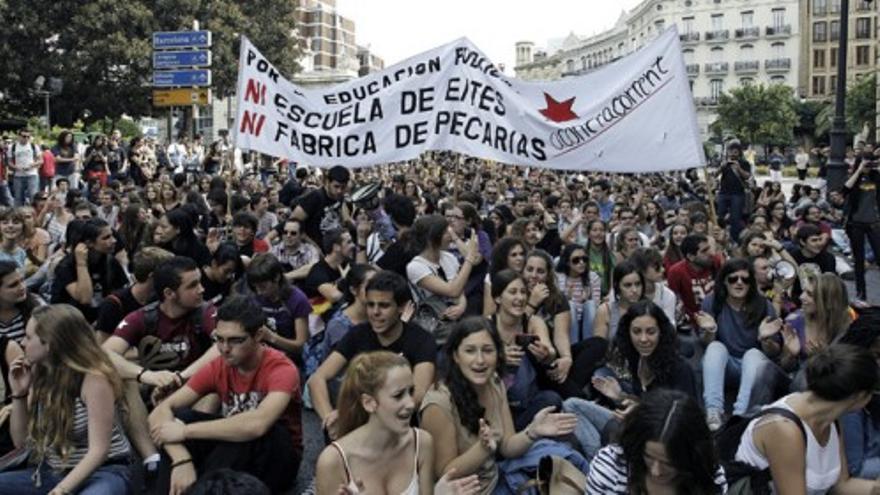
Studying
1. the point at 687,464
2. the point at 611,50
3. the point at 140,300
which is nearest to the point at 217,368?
the point at 140,300

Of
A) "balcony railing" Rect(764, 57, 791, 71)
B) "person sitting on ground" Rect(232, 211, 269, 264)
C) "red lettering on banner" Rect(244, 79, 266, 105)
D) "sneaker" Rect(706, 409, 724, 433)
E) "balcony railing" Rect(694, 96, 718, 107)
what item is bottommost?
"sneaker" Rect(706, 409, 724, 433)

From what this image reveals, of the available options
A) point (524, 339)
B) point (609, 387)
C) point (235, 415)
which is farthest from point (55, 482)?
point (609, 387)

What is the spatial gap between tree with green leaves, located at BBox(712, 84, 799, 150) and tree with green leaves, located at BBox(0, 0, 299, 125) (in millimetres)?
44416

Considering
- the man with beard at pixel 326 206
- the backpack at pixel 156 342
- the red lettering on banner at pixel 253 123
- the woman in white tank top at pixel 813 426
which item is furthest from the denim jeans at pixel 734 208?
the woman in white tank top at pixel 813 426

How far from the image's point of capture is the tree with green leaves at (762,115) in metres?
71.0

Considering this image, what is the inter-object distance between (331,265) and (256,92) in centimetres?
283

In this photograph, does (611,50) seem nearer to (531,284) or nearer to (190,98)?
(190,98)

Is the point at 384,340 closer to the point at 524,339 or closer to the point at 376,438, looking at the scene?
the point at 524,339

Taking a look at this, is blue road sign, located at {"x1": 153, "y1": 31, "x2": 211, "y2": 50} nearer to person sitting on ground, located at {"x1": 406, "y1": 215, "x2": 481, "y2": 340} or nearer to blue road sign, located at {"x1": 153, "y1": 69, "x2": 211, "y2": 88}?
Answer: blue road sign, located at {"x1": 153, "y1": 69, "x2": 211, "y2": 88}

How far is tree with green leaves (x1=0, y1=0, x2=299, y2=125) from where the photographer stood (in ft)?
116

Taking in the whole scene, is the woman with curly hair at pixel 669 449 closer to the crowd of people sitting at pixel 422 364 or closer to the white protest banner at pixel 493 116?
the crowd of people sitting at pixel 422 364

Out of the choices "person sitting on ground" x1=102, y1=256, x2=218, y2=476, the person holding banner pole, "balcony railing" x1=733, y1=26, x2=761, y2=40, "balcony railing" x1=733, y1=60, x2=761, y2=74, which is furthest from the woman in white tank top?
"balcony railing" x1=733, y1=26, x2=761, y2=40

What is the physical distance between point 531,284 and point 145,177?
46.6ft

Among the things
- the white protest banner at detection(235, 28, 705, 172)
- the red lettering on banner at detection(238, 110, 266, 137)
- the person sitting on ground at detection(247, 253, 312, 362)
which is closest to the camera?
the person sitting on ground at detection(247, 253, 312, 362)
